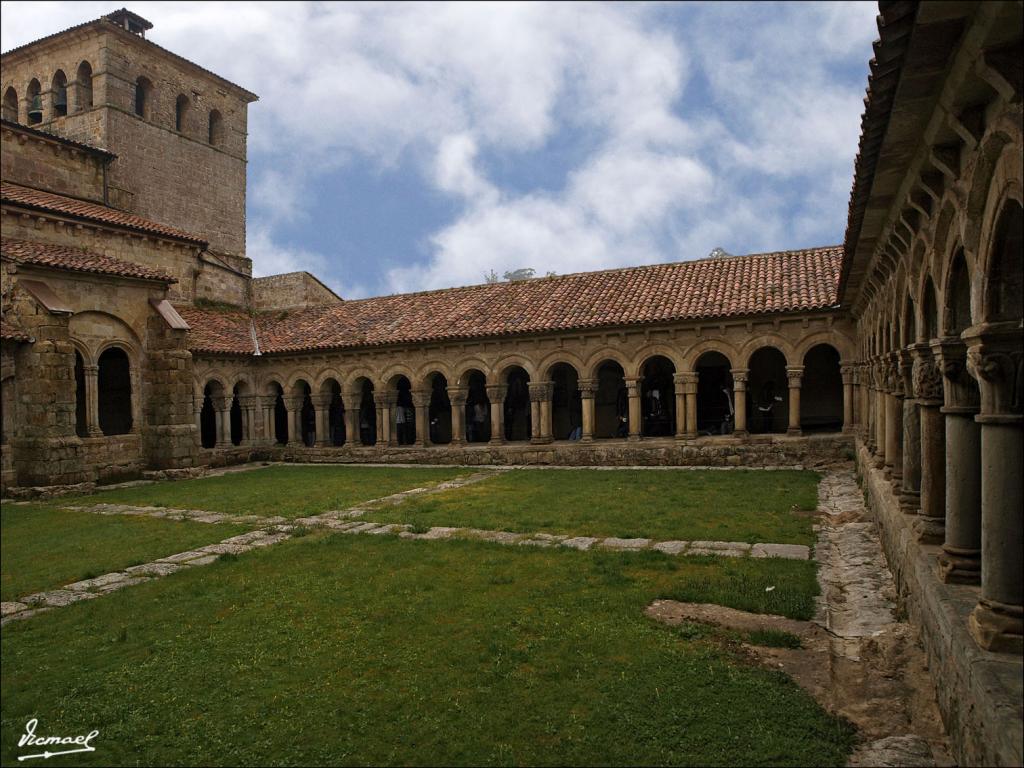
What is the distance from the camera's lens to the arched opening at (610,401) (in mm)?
21297

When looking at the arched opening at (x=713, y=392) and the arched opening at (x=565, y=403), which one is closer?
the arched opening at (x=713, y=392)

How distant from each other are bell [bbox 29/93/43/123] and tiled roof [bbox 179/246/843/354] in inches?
389

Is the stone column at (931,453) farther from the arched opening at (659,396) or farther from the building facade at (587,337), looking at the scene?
the arched opening at (659,396)

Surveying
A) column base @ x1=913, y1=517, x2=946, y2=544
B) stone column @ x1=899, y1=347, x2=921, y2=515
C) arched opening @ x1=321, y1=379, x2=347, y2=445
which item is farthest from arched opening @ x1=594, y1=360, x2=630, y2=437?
column base @ x1=913, y1=517, x2=946, y2=544

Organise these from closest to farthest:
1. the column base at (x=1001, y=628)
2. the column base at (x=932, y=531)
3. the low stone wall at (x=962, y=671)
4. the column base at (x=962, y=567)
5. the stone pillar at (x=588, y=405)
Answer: the low stone wall at (x=962, y=671)
the column base at (x=1001, y=628)
the column base at (x=962, y=567)
the column base at (x=932, y=531)
the stone pillar at (x=588, y=405)

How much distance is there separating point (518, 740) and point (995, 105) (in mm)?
4159

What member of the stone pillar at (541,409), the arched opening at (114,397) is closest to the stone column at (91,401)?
the arched opening at (114,397)

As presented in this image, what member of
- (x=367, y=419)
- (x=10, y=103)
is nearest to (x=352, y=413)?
(x=367, y=419)

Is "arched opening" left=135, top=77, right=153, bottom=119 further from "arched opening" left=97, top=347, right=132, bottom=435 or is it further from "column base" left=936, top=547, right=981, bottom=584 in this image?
"column base" left=936, top=547, right=981, bottom=584

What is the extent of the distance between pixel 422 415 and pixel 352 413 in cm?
254

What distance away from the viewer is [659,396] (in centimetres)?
2058

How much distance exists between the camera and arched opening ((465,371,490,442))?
2311 centimetres

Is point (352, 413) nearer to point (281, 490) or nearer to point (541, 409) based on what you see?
point (541, 409)

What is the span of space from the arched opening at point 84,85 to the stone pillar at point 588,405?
20.7 metres
